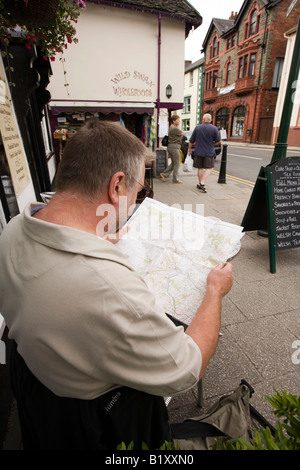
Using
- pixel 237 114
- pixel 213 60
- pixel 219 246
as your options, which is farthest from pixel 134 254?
pixel 213 60

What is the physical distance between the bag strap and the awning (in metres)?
→ 8.21

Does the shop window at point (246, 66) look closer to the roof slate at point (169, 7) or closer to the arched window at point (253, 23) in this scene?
the arched window at point (253, 23)

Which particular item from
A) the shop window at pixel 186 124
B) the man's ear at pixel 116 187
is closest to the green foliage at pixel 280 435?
the man's ear at pixel 116 187

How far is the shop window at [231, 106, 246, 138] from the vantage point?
29.9 m

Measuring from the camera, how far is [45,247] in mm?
784

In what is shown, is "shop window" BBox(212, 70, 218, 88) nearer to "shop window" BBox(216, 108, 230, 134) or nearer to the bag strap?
"shop window" BBox(216, 108, 230, 134)

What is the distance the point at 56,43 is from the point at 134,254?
2.06m

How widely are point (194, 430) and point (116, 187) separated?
1.17m

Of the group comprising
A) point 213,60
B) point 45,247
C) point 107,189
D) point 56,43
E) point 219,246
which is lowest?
point 219,246

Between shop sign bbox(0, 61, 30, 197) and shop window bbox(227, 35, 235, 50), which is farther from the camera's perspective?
shop window bbox(227, 35, 235, 50)

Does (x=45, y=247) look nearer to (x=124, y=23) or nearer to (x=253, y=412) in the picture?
(x=253, y=412)

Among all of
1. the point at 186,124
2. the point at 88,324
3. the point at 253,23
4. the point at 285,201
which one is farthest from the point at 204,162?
the point at 186,124

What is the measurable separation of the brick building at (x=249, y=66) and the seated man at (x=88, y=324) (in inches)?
1173

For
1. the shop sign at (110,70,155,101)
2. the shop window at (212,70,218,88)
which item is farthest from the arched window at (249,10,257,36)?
the shop sign at (110,70,155,101)
